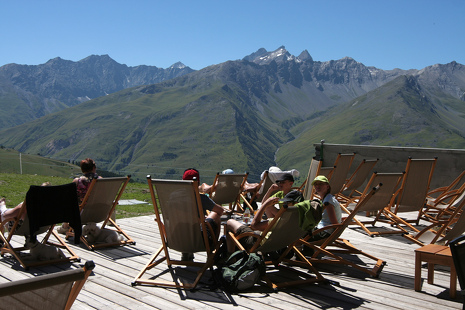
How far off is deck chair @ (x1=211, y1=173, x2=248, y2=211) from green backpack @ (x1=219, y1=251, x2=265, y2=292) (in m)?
3.14

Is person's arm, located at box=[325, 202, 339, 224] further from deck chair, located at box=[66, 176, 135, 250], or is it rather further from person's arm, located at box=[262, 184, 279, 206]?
deck chair, located at box=[66, 176, 135, 250]

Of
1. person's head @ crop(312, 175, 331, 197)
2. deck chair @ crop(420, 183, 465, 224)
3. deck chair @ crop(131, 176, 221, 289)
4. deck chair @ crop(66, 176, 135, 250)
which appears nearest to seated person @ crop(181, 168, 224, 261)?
deck chair @ crop(131, 176, 221, 289)

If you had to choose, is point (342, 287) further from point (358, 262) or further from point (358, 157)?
point (358, 157)

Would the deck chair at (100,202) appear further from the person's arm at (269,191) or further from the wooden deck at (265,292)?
the person's arm at (269,191)

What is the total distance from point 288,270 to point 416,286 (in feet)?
3.88

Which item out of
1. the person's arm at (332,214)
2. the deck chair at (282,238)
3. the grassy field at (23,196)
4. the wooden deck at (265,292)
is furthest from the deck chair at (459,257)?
the grassy field at (23,196)

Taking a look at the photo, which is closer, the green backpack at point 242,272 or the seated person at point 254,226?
the green backpack at point 242,272

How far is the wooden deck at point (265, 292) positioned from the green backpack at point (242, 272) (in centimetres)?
8

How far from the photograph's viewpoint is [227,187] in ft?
24.3

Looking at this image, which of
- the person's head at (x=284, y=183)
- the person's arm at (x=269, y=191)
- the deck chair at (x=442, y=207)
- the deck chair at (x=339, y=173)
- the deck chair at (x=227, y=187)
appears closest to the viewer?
A: the person's head at (x=284, y=183)

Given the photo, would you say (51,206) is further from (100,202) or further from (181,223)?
(181,223)

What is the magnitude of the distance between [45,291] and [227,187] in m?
5.94

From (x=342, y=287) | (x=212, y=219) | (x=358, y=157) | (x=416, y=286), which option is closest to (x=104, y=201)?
(x=212, y=219)

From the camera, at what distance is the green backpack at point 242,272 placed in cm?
381
